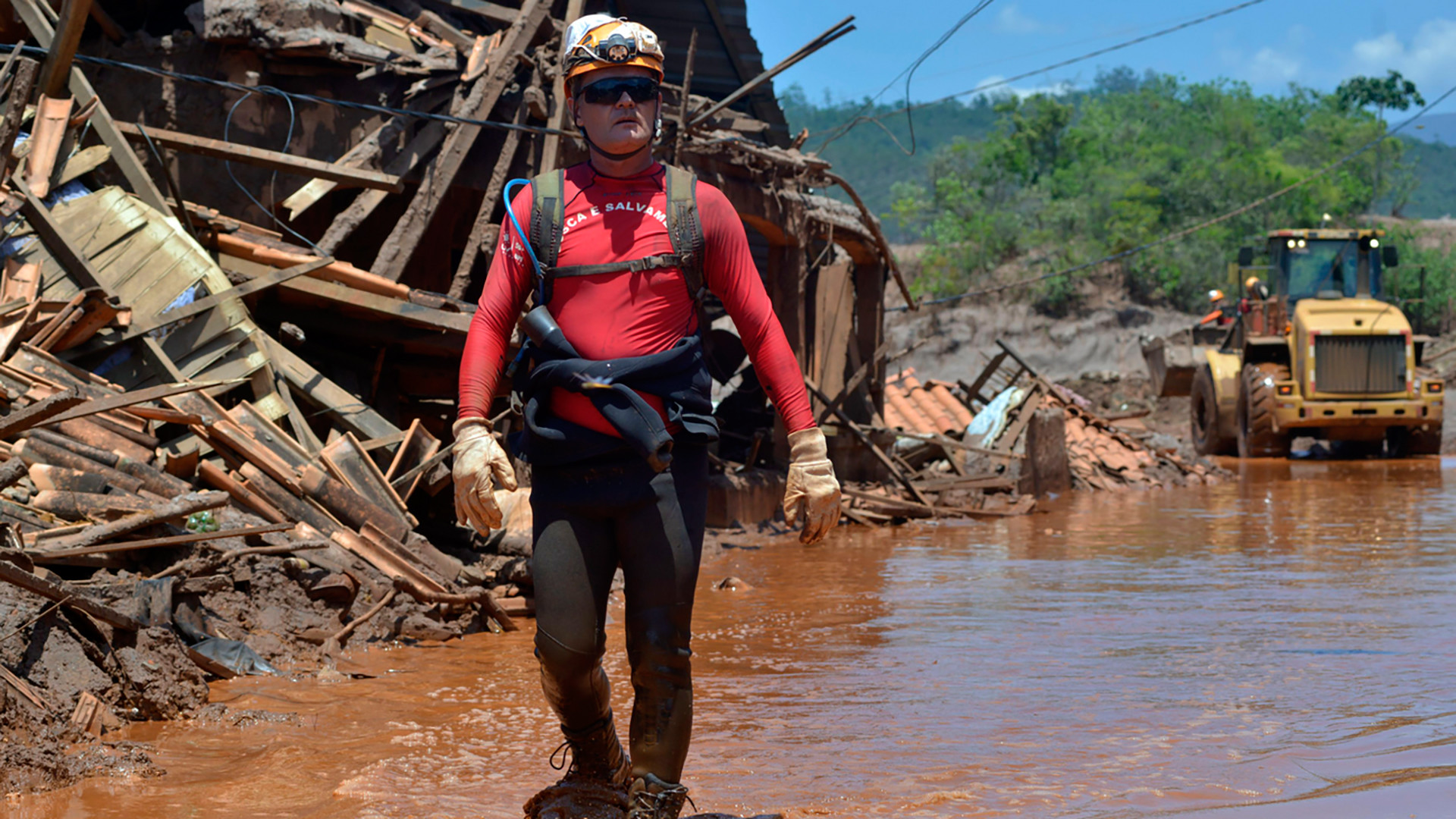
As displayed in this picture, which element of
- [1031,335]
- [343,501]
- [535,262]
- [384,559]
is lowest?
[384,559]

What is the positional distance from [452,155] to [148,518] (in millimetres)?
5593

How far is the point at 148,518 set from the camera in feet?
19.2

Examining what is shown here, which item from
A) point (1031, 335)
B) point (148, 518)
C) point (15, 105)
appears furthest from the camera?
point (1031, 335)

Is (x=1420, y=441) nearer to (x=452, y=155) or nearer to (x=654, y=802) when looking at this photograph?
(x=452, y=155)

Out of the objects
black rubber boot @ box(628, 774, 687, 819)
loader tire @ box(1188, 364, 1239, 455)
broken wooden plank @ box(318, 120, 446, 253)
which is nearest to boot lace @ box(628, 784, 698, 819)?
black rubber boot @ box(628, 774, 687, 819)

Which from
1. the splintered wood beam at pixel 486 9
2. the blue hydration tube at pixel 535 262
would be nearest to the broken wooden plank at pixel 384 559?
the blue hydration tube at pixel 535 262

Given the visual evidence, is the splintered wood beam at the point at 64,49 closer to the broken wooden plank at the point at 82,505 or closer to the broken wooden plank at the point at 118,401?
the broken wooden plank at the point at 118,401

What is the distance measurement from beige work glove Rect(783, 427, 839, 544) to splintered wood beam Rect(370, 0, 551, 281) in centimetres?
756

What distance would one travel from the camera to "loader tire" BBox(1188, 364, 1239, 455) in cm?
2333

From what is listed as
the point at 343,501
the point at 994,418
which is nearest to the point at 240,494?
the point at 343,501

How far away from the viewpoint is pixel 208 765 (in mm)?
4203


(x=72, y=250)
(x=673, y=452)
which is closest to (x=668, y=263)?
(x=673, y=452)

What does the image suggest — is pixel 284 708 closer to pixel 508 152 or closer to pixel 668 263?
pixel 668 263

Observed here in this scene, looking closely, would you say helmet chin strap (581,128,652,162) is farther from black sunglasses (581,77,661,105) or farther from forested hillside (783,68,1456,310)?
forested hillside (783,68,1456,310)
